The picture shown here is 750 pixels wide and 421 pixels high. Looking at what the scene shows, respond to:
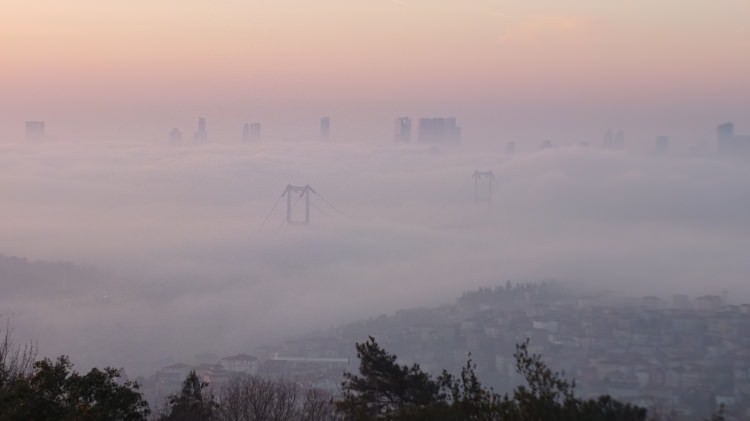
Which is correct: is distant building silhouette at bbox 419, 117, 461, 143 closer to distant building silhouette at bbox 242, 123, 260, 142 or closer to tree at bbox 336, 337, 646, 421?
distant building silhouette at bbox 242, 123, 260, 142

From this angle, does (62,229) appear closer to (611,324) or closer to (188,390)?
(611,324)

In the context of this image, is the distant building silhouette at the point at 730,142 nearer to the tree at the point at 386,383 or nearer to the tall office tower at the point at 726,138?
the tall office tower at the point at 726,138

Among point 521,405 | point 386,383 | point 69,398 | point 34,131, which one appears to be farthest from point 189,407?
point 34,131

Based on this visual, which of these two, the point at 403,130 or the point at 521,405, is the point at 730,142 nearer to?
the point at 403,130

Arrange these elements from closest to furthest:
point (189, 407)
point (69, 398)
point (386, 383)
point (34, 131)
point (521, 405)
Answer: point (69, 398), point (521, 405), point (189, 407), point (386, 383), point (34, 131)

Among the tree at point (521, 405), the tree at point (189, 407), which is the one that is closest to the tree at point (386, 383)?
the tree at point (521, 405)

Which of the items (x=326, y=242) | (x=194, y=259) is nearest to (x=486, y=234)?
(x=326, y=242)

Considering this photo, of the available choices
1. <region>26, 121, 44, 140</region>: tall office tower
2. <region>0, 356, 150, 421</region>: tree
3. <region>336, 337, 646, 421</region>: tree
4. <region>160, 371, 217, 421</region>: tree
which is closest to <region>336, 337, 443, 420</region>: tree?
<region>336, 337, 646, 421</region>: tree
